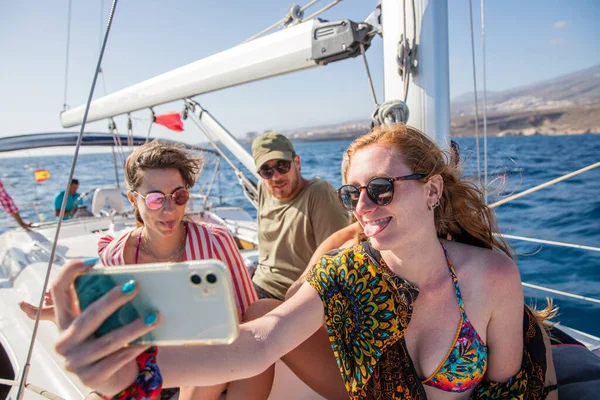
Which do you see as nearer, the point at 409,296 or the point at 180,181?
the point at 409,296

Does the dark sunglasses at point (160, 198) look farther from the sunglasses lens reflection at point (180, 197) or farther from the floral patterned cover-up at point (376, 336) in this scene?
the floral patterned cover-up at point (376, 336)

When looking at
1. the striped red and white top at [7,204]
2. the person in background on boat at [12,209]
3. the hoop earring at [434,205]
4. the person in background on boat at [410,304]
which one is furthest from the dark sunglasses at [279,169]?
the striped red and white top at [7,204]

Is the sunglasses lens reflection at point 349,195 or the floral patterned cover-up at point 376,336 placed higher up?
the sunglasses lens reflection at point 349,195

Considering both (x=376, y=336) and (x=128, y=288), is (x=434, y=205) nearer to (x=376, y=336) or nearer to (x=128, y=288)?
(x=376, y=336)

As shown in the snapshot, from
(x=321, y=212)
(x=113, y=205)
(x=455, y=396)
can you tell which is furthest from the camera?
(x=113, y=205)

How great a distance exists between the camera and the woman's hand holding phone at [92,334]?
707 mm

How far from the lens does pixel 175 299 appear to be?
0.73 meters

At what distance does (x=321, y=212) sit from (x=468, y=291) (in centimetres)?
120

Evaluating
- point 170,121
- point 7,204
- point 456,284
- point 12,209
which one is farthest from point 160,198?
point 7,204

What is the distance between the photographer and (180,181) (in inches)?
71.2

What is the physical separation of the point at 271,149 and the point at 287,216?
430 mm

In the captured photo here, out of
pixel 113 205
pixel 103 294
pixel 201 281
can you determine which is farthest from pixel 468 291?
pixel 113 205

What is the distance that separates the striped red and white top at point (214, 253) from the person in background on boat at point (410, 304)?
0.50m

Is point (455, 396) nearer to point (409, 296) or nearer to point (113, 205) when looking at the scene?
point (409, 296)
